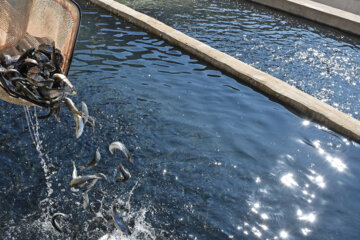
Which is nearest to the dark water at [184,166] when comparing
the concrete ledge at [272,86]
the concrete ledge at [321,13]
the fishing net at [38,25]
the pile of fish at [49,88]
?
the concrete ledge at [272,86]

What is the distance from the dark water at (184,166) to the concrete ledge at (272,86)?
0.19m

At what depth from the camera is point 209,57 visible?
7.95m

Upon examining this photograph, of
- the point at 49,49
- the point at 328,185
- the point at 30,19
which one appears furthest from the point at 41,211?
the point at 328,185

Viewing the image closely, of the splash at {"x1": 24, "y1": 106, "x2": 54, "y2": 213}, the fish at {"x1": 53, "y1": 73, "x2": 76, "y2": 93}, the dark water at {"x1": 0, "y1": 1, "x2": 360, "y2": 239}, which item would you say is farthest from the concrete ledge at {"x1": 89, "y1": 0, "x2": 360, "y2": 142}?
the fish at {"x1": 53, "y1": 73, "x2": 76, "y2": 93}

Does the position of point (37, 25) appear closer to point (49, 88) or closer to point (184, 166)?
point (49, 88)

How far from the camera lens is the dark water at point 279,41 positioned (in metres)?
7.55

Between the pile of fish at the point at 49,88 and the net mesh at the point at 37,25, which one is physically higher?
the net mesh at the point at 37,25

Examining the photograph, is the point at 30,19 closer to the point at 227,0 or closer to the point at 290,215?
the point at 290,215

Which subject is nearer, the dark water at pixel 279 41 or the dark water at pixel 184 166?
the dark water at pixel 184 166

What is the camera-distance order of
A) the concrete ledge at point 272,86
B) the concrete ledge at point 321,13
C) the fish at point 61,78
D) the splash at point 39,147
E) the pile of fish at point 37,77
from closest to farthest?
the fish at point 61,78, the pile of fish at point 37,77, the splash at point 39,147, the concrete ledge at point 272,86, the concrete ledge at point 321,13

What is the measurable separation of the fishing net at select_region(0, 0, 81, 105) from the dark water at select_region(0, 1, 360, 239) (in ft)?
5.11

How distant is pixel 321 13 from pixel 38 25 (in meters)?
10.8

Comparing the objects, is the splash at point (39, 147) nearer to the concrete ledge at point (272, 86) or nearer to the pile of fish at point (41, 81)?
the pile of fish at point (41, 81)

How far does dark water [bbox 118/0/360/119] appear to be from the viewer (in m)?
7.55
